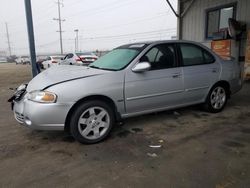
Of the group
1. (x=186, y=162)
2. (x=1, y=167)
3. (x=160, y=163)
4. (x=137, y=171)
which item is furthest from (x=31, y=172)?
(x=186, y=162)

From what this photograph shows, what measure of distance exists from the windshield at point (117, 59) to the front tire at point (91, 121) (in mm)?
771

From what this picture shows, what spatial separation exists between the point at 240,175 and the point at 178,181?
2.34 feet

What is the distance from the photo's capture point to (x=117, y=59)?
4094 mm

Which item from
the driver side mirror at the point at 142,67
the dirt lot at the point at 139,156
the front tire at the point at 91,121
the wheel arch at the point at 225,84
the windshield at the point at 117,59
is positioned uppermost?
the windshield at the point at 117,59

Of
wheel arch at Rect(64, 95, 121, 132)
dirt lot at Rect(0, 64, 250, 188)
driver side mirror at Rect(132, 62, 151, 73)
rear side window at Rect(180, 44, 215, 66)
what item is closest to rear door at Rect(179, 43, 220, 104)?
rear side window at Rect(180, 44, 215, 66)

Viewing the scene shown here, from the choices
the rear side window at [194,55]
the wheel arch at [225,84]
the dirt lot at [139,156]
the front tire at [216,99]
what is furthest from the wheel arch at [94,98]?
the wheel arch at [225,84]

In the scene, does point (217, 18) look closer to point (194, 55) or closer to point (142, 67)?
point (194, 55)

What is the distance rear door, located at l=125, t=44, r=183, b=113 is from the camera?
3.66 meters

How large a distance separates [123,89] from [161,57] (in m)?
1.00

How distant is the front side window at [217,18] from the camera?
904 cm

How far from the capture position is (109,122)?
3506 mm

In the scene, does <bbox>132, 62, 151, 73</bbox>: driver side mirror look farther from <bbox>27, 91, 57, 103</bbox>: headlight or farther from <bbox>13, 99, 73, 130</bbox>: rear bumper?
<bbox>27, 91, 57, 103</bbox>: headlight

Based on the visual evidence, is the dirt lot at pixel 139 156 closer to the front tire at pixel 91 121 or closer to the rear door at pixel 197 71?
the front tire at pixel 91 121

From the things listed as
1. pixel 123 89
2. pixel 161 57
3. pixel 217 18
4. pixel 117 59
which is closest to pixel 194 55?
pixel 161 57
